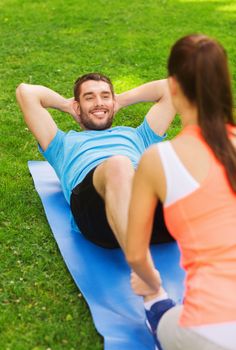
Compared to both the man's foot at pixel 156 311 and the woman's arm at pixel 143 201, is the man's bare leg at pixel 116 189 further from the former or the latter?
the woman's arm at pixel 143 201

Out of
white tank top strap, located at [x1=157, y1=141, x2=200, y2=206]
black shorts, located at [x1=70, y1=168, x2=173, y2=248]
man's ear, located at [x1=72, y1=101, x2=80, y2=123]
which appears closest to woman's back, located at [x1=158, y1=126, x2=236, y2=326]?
white tank top strap, located at [x1=157, y1=141, x2=200, y2=206]

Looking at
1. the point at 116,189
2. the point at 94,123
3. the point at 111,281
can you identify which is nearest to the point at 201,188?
the point at 116,189

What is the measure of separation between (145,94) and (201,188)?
96.8 inches

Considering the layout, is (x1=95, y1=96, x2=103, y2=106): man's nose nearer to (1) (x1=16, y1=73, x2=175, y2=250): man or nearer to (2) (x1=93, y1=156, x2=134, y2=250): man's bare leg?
(1) (x1=16, y1=73, x2=175, y2=250): man

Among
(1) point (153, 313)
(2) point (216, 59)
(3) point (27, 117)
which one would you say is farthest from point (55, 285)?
(2) point (216, 59)

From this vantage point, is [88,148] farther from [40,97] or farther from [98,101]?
[40,97]

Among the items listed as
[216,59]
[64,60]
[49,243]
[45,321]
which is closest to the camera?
[216,59]

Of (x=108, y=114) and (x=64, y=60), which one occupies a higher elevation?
(x=108, y=114)

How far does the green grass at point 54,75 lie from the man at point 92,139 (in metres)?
0.36

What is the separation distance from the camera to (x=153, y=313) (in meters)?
2.93

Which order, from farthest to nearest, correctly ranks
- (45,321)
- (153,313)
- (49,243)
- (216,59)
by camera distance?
(49,243) → (45,321) → (153,313) → (216,59)

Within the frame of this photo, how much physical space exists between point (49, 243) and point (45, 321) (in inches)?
31.2

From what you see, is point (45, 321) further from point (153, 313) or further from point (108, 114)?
point (108, 114)

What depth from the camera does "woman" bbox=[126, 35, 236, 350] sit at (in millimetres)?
2295
